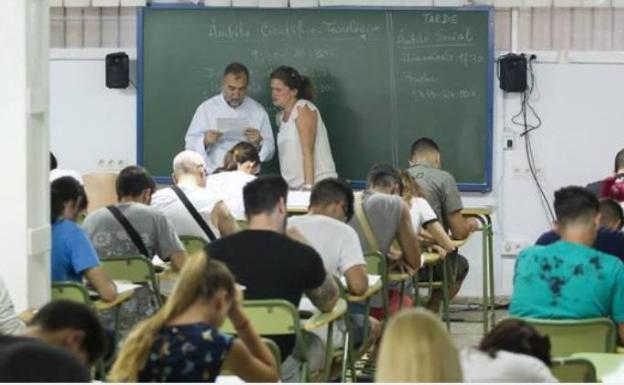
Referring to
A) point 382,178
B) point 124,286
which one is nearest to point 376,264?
point 382,178

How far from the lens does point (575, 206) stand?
7.12m

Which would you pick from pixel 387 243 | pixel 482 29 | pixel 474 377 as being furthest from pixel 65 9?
pixel 474 377

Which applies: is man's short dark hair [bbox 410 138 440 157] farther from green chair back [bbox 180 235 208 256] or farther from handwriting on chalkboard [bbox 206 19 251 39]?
green chair back [bbox 180 235 208 256]

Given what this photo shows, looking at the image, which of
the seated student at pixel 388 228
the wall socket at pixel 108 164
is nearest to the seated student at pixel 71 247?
the seated student at pixel 388 228

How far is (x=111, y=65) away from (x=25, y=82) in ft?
19.1

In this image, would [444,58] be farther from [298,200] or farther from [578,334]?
[578,334]

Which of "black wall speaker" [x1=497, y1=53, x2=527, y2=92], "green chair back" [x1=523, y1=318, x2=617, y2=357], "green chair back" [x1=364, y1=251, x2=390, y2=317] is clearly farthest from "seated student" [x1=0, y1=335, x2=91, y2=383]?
"black wall speaker" [x1=497, y1=53, x2=527, y2=92]

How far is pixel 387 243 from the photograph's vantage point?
9.41 metres

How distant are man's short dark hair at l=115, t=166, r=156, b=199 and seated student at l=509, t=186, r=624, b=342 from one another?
2.63 meters

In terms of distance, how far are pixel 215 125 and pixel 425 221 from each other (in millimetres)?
2903

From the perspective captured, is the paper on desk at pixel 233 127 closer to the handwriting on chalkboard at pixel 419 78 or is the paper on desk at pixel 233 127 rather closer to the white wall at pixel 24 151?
the handwriting on chalkboard at pixel 419 78

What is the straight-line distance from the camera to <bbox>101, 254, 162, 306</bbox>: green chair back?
8094 millimetres

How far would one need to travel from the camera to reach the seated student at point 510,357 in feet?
16.0

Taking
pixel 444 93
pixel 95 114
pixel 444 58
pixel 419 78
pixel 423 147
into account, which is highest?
pixel 444 58
